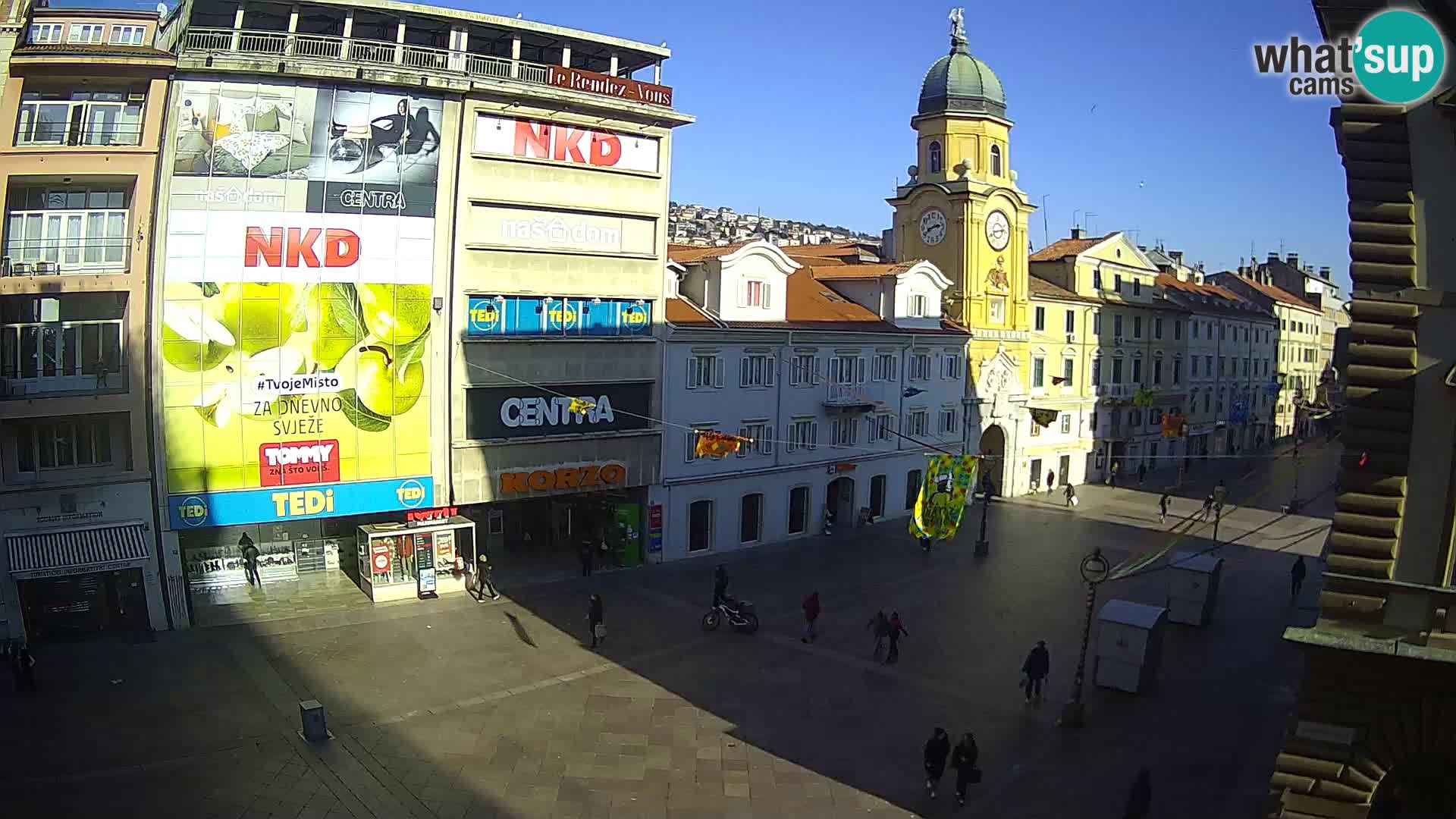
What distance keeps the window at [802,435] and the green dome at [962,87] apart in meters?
20.5

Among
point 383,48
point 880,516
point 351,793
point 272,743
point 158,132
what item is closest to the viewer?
point 351,793

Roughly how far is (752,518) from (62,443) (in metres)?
22.8

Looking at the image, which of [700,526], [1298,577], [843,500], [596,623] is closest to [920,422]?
[843,500]

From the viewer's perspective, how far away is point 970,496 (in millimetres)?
50188

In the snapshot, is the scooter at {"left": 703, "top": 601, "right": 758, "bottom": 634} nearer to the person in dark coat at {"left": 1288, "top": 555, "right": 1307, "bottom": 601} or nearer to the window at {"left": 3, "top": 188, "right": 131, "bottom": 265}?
the person in dark coat at {"left": 1288, "top": 555, "right": 1307, "bottom": 601}

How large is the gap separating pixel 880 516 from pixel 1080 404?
19.5 m

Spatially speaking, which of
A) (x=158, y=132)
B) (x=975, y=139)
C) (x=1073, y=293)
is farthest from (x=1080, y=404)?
(x=158, y=132)

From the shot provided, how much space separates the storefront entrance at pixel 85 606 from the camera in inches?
997

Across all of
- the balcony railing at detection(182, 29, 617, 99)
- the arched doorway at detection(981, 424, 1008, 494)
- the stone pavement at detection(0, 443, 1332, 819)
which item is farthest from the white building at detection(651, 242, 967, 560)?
the balcony railing at detection(182, 29, 617, 99)

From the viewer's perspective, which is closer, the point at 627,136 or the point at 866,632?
the point at 866,632

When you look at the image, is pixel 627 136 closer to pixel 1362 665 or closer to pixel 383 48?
pixel 383 48

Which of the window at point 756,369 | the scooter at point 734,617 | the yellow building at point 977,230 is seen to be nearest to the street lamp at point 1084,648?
the scooter at point 734,617

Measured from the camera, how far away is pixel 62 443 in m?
26.4

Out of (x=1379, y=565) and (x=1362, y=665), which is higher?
(x=1379, y=565)
